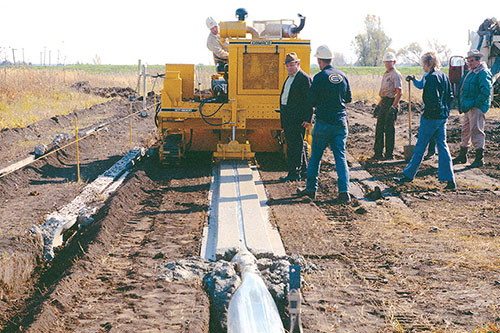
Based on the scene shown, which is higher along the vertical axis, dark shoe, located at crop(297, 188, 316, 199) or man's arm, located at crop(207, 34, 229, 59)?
man's arm, located at crop(207, 34, 229, 59)

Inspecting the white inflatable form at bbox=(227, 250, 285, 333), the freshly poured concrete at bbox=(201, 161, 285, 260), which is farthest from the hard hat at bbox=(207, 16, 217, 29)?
the white inflatable form at bbox=(227, 250, 285, 333)

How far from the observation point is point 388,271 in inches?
216

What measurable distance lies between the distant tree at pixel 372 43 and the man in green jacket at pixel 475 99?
72.5 meters

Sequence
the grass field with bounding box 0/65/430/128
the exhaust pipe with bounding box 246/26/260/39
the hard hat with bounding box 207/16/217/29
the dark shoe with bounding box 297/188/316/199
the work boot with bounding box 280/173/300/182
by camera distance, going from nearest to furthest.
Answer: the dark shoe with bounding box 297/188/316/199 < the work boot with bounding box 280/173/300/182 < the exhaust pipe with bounding box 246/26/260/39 < the hard hat with bounding box 207/16/217/29 < the grass field with bounding box 0/65/430/128

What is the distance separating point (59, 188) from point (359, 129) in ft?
36.5

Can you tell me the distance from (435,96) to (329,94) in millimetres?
1939

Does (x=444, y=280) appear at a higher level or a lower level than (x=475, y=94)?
lower

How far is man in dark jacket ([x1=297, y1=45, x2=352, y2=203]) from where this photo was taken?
26.8ft

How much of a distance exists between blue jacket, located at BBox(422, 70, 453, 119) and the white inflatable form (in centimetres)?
516

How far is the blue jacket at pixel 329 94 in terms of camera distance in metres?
8.16

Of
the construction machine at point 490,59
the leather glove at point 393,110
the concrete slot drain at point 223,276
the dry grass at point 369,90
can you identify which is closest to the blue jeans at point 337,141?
the concrete slot drain at point 223,276

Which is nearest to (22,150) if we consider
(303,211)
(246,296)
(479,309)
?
(303,211)

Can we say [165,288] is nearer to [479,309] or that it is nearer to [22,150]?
[479,309]

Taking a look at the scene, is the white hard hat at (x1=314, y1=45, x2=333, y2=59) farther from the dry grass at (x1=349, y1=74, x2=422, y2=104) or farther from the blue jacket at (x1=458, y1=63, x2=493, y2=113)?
the dry grass at (x1=349, y1=74, x2=422, y2=104)
